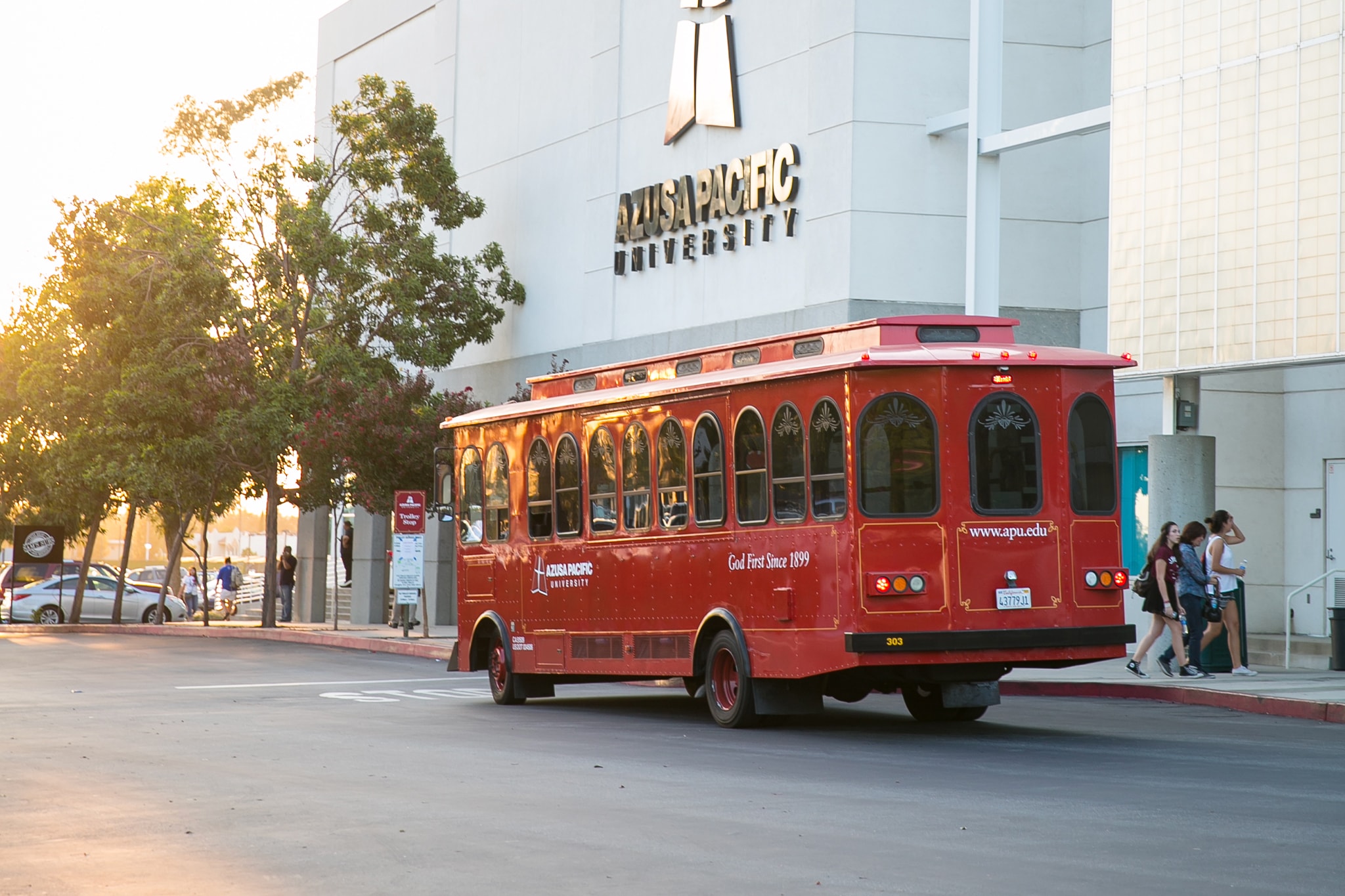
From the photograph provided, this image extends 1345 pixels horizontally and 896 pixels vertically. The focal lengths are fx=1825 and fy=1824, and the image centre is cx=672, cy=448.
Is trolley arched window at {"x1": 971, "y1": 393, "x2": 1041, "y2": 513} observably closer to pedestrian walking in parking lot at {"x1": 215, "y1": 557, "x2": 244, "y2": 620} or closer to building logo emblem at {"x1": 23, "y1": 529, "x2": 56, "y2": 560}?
building logo emblem at {"x1": 23, "y1": 529, "x2": 56, "y2": 560}

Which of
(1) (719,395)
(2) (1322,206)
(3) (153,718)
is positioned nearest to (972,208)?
(2) (1322,206)

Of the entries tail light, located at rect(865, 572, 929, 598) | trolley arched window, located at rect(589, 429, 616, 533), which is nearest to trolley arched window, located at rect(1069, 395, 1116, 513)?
tail light, located at rect(865, 572, 929, 598)

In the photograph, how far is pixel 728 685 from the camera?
15742 millimetres

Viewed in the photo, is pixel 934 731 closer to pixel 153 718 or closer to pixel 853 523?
pixel 853 523

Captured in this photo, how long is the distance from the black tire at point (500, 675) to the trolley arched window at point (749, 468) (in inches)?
185

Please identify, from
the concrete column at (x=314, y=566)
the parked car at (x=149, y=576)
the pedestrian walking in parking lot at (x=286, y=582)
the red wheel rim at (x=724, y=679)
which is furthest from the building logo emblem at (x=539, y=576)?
the parked car at (x=149, y=576)

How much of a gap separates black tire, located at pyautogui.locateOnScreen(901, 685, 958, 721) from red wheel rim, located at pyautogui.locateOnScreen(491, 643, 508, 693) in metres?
4.84

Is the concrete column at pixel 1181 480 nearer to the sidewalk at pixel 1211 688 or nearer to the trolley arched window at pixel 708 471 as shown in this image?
the sidewalk at pixel 1211 688

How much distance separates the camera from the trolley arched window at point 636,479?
1675cm

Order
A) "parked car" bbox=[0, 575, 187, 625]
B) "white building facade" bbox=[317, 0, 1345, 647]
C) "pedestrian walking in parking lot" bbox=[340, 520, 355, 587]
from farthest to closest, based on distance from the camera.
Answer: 1. "parked car" bbox=[0, 575, 187, 625]
2. "pedestrian walking in parking lot" bbox=[340, 520, 355, 587]
3. "white building facade" bbox=[317, 0, 1345, 647]

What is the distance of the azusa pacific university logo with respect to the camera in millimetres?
31469

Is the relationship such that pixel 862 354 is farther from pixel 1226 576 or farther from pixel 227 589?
pixel 227 589

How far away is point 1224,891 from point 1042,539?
7026 mm

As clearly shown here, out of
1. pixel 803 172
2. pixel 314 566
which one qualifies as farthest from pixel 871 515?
pixel 314 566
